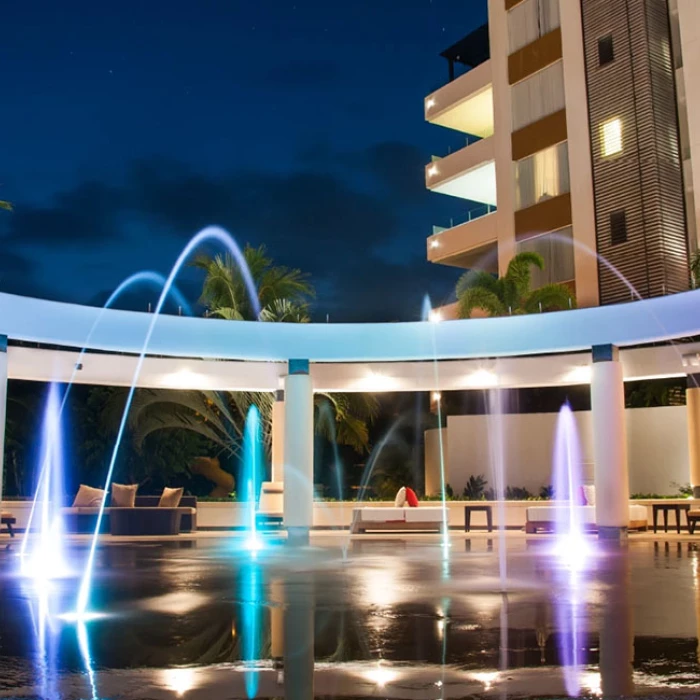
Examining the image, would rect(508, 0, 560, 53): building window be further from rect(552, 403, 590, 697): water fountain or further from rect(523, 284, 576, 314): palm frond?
rect(552, 403, 590, 697): water fountain

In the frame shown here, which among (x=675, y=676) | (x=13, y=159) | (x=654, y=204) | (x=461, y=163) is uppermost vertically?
(x=13, y=159)

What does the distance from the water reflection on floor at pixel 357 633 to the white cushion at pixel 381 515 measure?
28.8 feet

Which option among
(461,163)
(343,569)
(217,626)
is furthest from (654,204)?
(217,626)

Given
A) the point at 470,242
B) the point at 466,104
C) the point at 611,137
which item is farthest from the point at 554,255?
the point at 466,104

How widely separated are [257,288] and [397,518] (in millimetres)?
9053

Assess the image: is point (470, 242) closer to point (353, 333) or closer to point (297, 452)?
point (353, 333)

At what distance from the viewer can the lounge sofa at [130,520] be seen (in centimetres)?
2269

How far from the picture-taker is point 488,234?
34.2 meters

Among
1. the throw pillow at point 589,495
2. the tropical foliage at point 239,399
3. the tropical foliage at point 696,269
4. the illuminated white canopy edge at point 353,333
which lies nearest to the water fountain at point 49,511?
the tropical foliage at point 239,399

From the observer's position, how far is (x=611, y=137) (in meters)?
29.5

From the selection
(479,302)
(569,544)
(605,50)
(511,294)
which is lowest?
(569,544)

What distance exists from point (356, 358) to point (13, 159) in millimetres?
47926

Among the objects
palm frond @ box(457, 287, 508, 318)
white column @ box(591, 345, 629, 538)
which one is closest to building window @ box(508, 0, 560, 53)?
palm frond @ box(457, 287, 508, 318)

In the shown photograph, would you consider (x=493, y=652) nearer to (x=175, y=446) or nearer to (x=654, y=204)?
(x=654, y=204)
